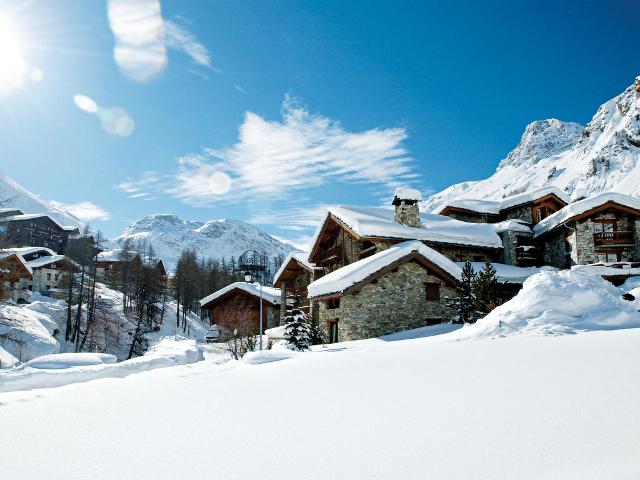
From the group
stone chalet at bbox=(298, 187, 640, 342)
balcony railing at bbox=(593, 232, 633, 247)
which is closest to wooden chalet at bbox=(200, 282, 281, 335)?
stone chalet at bbox=(298, 187, 640, 342)

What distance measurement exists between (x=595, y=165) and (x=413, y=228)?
10360cm

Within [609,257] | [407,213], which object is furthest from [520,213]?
[407,213]

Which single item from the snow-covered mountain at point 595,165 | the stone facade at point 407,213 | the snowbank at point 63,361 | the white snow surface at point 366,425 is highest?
the snow-covered mountain at point 595,165

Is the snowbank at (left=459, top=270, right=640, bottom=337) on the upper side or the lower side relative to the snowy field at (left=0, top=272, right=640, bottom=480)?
upper

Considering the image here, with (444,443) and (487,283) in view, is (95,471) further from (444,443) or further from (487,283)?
(487,283)

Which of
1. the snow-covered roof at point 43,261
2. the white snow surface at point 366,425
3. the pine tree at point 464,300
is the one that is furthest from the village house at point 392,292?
the snow-covered roof at point 43,261

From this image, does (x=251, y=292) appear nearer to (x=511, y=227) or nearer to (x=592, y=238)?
(x=511, y=227)

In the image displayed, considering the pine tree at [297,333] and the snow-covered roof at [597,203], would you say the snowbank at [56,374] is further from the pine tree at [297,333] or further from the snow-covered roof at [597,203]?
the snow-covered roof at [597,203]

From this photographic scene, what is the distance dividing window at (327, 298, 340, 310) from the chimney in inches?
299

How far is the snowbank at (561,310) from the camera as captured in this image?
389 inches

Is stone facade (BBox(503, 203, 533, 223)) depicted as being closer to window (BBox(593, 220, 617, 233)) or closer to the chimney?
window (BBox(593, 220, 617, 233))

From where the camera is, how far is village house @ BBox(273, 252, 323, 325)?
30.2 m

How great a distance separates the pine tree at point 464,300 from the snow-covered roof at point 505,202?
47.0 feet

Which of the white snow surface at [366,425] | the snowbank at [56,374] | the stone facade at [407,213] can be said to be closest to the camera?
the white snow surface at [366,425]
